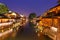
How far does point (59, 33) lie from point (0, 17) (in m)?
16.7

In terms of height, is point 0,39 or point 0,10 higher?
point 0,10

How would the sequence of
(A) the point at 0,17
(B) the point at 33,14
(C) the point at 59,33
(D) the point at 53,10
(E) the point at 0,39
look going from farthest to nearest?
(B) the point at 33,14 < (A) the point at 0,17 < (D) the point at 53,10 < (E) the point at 0,39 < (C) the point at 59,33

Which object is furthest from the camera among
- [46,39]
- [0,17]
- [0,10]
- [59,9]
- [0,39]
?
[0,10]

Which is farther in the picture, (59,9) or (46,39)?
(59,9)

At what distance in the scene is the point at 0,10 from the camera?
42188mm

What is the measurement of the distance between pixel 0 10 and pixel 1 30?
21404 mm

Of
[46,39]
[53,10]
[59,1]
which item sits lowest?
[46,39]

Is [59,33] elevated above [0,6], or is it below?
below

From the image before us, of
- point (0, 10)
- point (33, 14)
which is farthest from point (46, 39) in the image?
point (33, 14)

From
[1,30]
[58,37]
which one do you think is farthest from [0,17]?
[58,37]

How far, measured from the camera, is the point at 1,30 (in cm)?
2156

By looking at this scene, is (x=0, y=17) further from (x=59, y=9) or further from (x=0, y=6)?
(x=0, y=6)

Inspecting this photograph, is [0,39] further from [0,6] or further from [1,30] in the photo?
[0,6]

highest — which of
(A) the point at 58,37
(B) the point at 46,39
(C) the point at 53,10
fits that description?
(C) the point at 53,10
